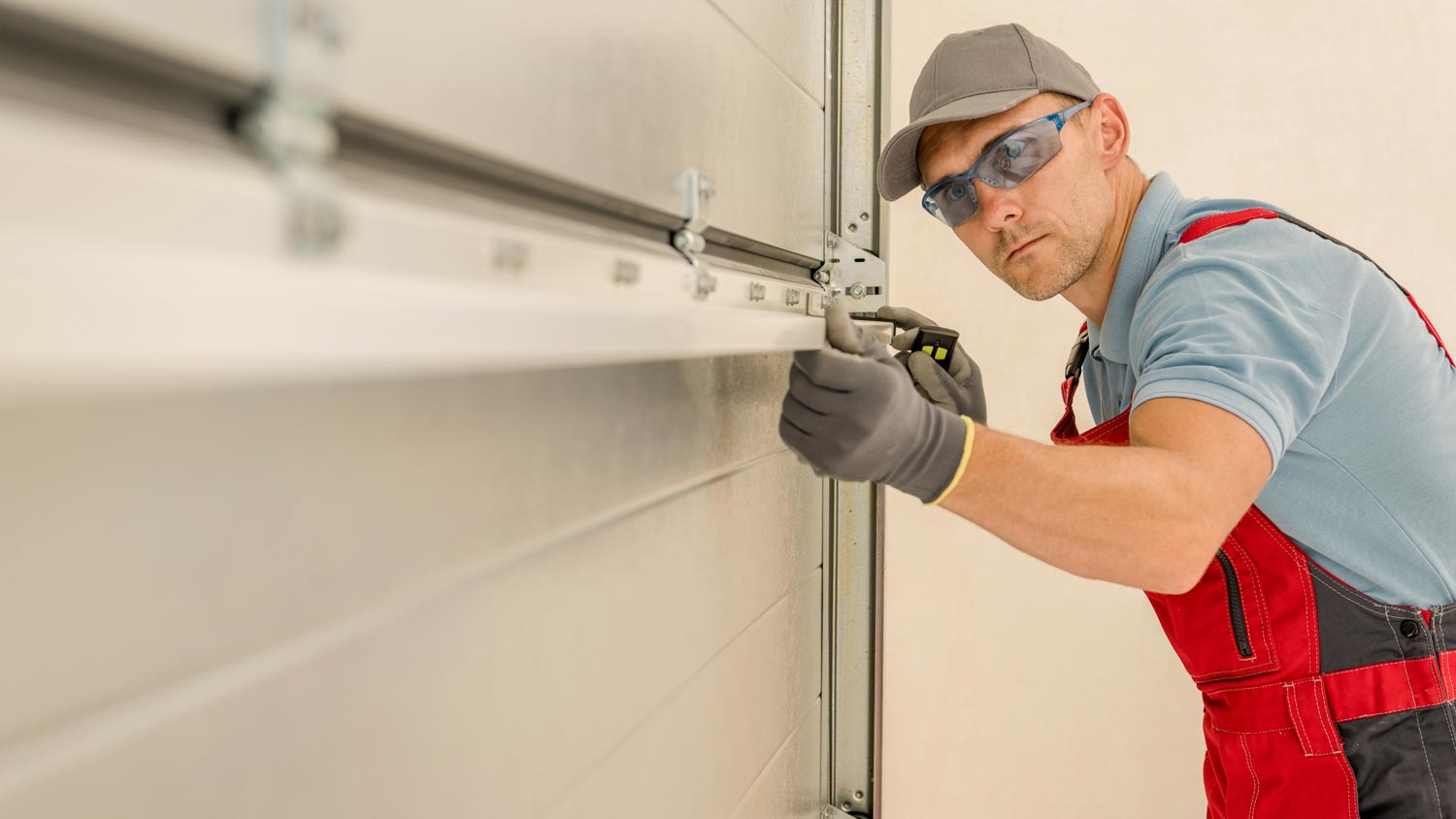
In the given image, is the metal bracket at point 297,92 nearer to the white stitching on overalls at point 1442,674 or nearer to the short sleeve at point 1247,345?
the short sleeve at point 1247,345

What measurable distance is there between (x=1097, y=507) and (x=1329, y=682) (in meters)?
0.70

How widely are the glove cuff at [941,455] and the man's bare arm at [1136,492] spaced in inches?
0.6

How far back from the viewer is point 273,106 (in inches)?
19.8

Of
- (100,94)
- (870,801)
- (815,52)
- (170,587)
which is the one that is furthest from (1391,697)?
(100,94)

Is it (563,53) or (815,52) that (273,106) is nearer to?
(563,53)

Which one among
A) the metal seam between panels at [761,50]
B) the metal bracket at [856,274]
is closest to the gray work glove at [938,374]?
the metal bracket at [856,274]

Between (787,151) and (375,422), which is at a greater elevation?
(787,151)

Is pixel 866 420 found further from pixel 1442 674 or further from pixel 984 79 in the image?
pixel 1442 674

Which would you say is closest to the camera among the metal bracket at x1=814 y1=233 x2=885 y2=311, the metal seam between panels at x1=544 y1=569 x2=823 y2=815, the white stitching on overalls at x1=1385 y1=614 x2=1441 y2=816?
the metal seam between panels at x1=544 y1=569 x2=823 y2=815

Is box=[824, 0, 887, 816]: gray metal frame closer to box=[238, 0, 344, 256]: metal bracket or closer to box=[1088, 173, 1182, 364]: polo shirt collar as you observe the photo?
box=[1088, 173, 1182, 364]: polo shirt collar

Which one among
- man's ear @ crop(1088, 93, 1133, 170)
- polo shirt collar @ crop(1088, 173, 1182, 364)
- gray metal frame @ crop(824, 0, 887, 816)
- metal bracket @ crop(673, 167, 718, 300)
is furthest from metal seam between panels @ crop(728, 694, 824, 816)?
man's ear @ crop(1088, 93, 1133, 170)

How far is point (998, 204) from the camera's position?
146cm

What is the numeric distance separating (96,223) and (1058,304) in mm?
2317

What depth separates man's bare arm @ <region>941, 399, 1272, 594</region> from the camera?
94 centimetres
